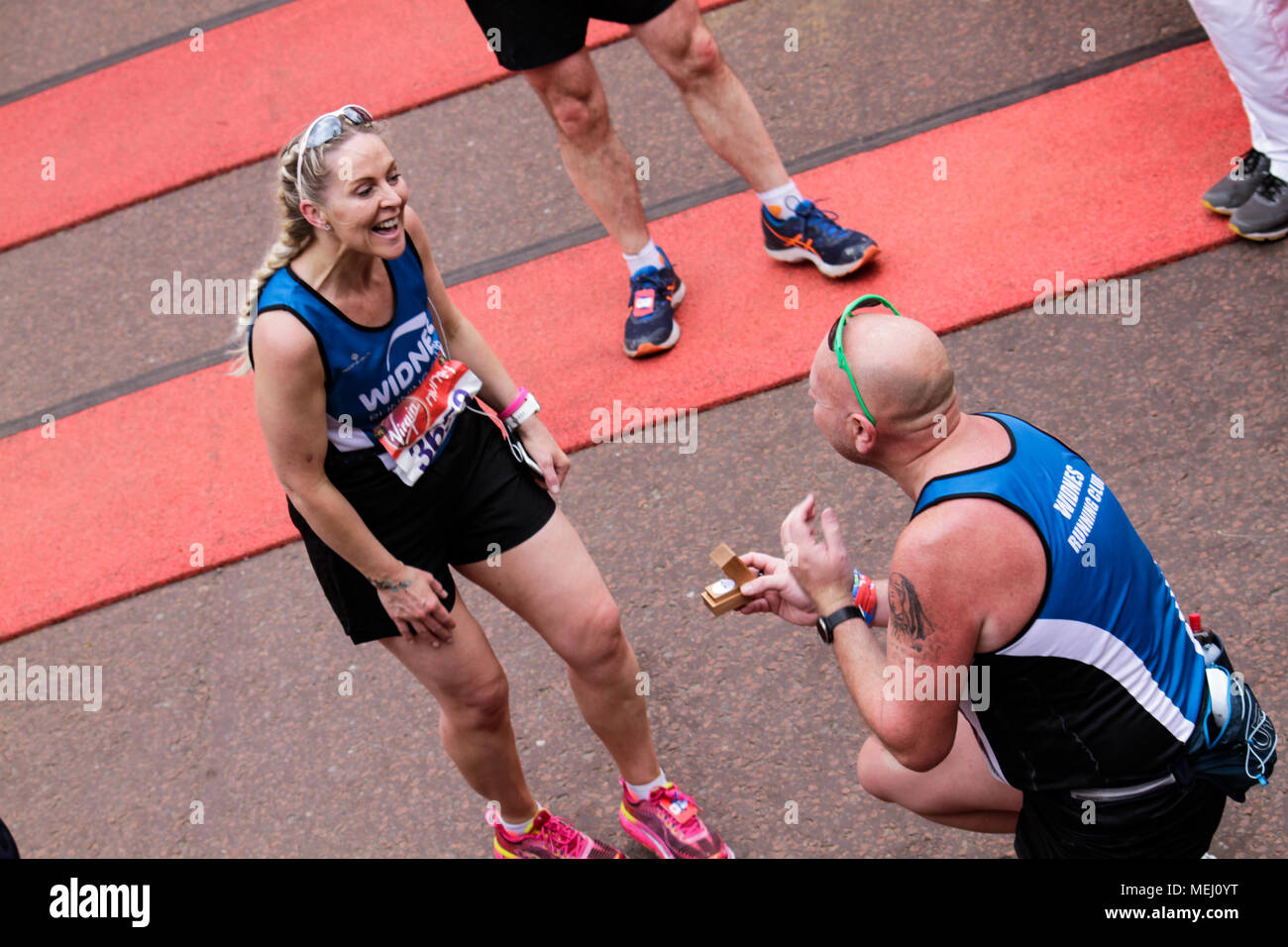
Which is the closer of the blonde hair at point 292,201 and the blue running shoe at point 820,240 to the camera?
the blonde hair at point 292,201

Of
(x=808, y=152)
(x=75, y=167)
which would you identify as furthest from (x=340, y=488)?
(x=75, y=167)

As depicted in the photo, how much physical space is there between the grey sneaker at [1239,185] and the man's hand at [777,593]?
9.24 ft

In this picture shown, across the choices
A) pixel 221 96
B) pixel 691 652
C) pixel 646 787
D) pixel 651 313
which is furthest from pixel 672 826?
Answer: pixel 221 96

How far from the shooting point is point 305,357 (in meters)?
2.70

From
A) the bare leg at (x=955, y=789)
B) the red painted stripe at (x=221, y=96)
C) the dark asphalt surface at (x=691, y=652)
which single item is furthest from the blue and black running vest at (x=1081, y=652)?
the red painted stripe at (x=221, y=96)

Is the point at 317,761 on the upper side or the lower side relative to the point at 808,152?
lower

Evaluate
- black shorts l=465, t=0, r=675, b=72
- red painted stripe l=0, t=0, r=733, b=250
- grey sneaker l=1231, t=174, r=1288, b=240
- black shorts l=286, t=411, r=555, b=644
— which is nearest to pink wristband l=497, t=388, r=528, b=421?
black shorts l=286, t=411, r=555, b=644

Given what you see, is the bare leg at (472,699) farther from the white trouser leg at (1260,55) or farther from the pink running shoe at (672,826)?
the white trouser leg at (1260,55)

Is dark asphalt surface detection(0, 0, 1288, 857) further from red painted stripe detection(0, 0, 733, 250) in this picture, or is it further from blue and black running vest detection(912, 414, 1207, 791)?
red painted stripe detection(0, 0, 733, 250)

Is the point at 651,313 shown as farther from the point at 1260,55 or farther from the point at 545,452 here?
the point at 1260,55

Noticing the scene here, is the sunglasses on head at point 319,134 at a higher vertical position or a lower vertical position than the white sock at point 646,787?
higher

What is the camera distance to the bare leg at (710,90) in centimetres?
456
